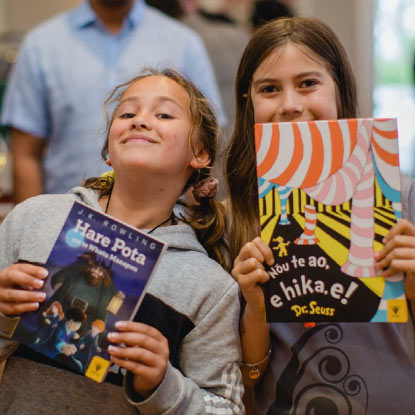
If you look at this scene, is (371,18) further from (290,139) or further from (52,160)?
(290,139)

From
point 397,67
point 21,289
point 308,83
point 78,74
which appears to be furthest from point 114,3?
point 397,67

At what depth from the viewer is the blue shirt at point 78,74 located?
2.55 m

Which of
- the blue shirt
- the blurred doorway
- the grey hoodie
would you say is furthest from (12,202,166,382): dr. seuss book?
the blurred doorway

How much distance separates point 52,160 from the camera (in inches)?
103

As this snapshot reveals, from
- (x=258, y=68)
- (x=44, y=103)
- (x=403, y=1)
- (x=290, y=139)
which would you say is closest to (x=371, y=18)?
(x=403, y=1)

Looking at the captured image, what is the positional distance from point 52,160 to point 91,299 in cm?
148

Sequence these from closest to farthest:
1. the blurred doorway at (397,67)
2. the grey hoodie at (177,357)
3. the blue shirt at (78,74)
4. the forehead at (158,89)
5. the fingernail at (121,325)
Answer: the fingernail at (121,325) < the grey hoodie at (177,357) < the forehead at (158,89) < the blue shirt at (78,74) < the blurred doorway at (397,67)

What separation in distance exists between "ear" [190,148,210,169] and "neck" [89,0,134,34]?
3.86ft

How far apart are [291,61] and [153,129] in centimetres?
33

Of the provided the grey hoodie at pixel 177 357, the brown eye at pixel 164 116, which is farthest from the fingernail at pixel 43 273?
the brown eye at pixel 164 116

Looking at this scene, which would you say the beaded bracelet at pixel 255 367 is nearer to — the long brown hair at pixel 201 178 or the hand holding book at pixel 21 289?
the long brown hair at pixel 201 178

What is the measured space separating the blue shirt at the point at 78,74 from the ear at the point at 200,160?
931mm

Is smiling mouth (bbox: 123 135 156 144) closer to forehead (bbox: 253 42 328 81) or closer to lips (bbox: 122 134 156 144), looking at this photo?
lips (bbox: 122 134 156 144)

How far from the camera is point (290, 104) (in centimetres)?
152
